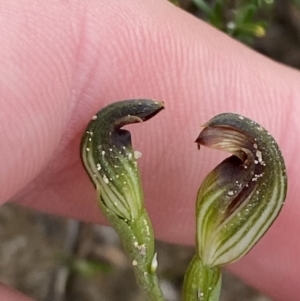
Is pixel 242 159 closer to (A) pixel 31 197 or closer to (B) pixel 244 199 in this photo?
(B) pixel 244 199

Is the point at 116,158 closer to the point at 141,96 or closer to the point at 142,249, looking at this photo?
the point at 142,249

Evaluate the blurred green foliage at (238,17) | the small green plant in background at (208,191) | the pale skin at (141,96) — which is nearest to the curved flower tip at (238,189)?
the small green plant in background at (208,191)

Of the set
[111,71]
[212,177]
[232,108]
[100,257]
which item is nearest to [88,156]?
[212,177]

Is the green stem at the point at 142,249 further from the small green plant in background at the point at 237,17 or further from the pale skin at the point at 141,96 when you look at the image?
the small green plant in background at the point at 237,17

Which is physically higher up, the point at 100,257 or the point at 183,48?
the point at 183,48

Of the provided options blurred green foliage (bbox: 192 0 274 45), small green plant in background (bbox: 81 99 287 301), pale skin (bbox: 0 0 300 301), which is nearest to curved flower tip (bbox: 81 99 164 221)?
small green plant in background (bbox: 81 99 287 301)

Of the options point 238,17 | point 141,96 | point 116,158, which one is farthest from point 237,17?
point 116,158

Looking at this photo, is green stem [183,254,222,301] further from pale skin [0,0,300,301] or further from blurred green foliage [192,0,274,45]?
blurred green foliage [192,0,274,45]
